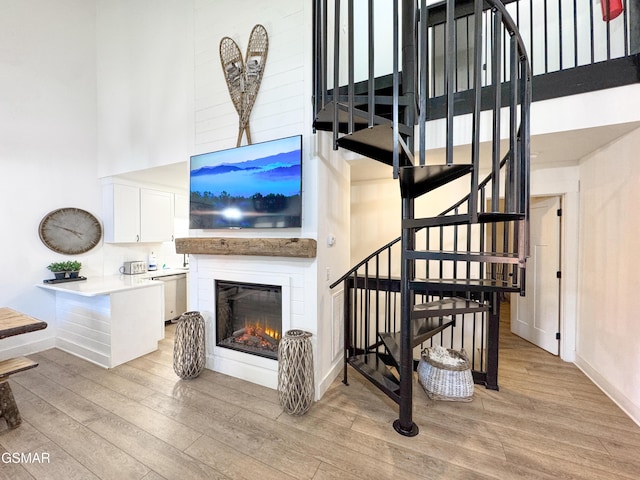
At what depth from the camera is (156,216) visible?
14.0 feet

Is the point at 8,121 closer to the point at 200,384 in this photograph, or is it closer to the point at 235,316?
the point at 235,316

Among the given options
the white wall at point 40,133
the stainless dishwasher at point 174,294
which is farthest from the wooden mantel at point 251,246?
the white wall at point 40,133

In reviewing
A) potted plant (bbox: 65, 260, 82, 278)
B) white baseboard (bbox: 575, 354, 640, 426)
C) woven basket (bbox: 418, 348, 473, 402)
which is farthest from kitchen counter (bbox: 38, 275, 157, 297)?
white baseboard (bbox: 575, 354, 640, 426)

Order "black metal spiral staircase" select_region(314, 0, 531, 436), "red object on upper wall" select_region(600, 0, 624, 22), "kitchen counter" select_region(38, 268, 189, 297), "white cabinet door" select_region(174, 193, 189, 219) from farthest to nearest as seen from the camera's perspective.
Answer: "white cabinet door" select_region(174, 193, 189, 219), "kitchen counter" select_region(38, 268, 189, 297), "red object on upper wall" select_region(600, 0, 624, 22), "black metal spiral staircase" select_region(314, 0, 531, 436)

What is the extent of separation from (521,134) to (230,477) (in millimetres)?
2784

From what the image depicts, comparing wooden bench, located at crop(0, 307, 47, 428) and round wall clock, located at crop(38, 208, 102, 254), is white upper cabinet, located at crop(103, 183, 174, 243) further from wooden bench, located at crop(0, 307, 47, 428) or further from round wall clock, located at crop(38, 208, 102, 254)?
wooden bench, located at crop(0, 307, 47, 428)

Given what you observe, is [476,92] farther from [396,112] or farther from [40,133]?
[40,133]

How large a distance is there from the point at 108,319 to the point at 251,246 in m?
1.90

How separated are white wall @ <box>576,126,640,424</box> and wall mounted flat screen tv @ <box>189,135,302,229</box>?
2.70 meters

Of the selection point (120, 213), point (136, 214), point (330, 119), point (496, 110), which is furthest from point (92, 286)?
point (496, 110)

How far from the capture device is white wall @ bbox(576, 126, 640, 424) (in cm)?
208

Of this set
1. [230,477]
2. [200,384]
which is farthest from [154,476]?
[200,384]

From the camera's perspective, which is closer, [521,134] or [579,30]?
[521,134]

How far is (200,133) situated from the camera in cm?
278
